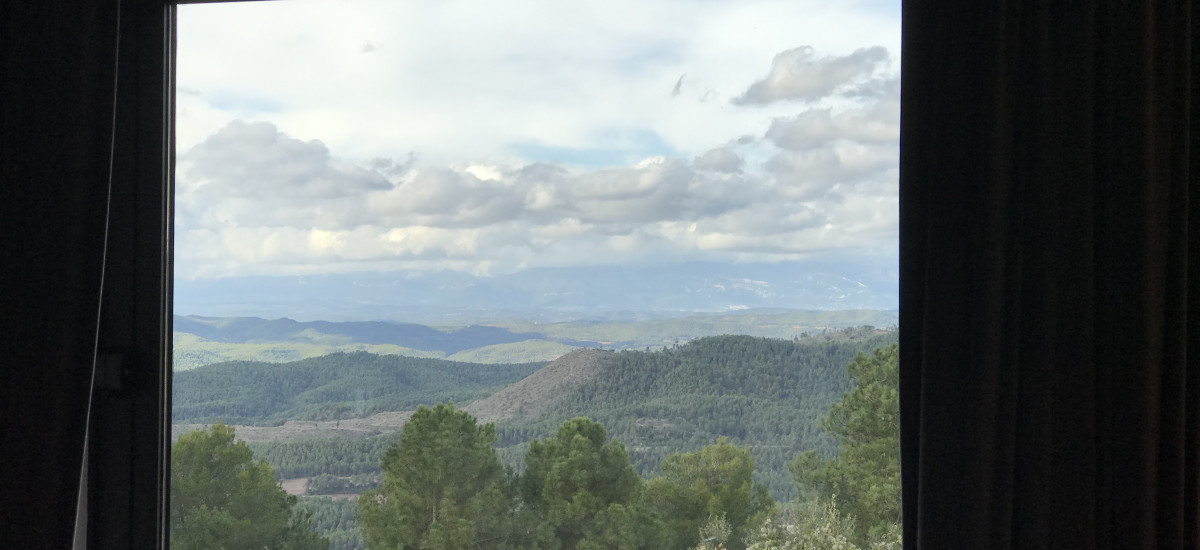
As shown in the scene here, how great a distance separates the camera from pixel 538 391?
5.82ft

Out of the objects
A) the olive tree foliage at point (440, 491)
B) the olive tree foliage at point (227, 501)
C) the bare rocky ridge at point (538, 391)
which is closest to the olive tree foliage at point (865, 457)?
the bare rocky ridge at point (538, 391)

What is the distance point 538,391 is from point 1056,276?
1055 millimetres

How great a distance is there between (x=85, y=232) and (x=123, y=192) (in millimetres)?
141

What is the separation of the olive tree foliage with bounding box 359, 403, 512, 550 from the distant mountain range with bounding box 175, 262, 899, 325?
28cm

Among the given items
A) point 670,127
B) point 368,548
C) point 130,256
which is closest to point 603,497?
point 368,548

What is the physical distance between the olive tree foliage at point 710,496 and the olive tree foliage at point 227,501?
30.3 inches

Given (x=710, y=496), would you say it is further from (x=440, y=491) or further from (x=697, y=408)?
(x=440, y=491)

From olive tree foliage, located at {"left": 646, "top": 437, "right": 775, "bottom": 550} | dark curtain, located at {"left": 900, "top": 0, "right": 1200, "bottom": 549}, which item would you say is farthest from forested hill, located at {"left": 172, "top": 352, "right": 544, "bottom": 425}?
dark curtain, located at {"left": 900, "top": 0, "right": 1200, "bottom": 549}

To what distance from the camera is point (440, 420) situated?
5.78 ft

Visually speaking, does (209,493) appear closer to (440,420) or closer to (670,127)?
(440,420)

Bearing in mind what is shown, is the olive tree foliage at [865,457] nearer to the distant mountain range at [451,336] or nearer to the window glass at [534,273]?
the window glass at [534,273]

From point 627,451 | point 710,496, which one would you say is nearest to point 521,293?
point 627,451

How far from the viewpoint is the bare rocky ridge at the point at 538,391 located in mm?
1761

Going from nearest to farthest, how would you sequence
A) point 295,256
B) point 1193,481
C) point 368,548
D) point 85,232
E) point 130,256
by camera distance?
point 1193,481, point 85,232, point 130,256, point 368,548, point 295,256
